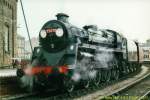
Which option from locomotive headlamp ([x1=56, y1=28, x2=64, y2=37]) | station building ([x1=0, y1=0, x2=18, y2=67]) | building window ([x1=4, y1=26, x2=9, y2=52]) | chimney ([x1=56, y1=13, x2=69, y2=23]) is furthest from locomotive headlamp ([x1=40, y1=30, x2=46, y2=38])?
building window ([x1=4, y1=26, x2=9, y2=52])

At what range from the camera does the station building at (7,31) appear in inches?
1582

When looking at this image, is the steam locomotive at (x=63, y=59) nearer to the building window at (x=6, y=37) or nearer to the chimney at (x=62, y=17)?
the chimney at (x=62, y=17)

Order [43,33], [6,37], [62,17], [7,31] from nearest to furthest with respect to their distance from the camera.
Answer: [43,33], [62,17], [6,37], [7,31]

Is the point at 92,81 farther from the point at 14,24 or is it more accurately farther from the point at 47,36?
the point at 14,24

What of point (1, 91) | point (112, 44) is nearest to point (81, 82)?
point (1, 91)

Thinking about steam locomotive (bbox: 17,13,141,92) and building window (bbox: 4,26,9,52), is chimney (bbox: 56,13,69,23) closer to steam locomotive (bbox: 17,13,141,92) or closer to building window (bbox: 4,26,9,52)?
steam locomotive (bbox: 17,13,141,92)

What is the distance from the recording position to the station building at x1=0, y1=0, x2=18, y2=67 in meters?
40.2

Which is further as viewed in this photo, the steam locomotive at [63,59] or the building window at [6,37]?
the building window at [6,37]

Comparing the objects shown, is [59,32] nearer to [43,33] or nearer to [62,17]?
[43,33]

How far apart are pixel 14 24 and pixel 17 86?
2765cm

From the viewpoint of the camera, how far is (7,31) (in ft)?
141

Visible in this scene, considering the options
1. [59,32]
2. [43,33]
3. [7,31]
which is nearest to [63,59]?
[59,32]

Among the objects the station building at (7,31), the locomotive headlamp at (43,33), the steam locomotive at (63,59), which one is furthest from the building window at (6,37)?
the locomotive headlamp at (43,33)

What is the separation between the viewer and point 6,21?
41812mm
